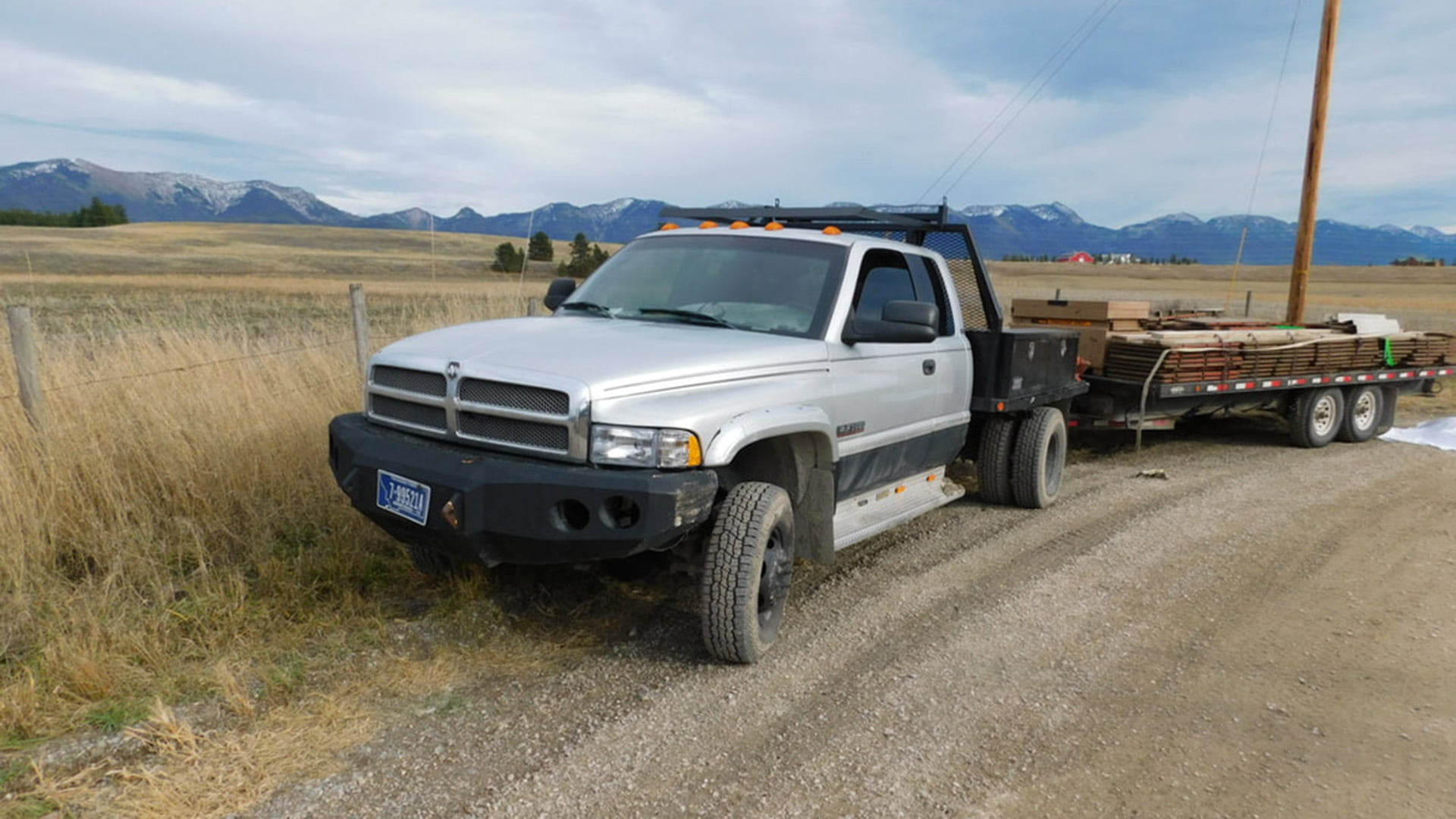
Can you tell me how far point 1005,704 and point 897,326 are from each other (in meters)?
1.76

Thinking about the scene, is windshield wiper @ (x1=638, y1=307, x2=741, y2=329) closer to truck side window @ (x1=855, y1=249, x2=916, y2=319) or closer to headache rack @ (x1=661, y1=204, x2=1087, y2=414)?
truck side window @ (x1=855, y1=249, x2=916, y2=319)

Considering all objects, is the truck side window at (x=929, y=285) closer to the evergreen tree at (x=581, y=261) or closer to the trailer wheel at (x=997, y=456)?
the trailer wheel at (x=997, y=456)

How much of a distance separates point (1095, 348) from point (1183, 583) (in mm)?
4139

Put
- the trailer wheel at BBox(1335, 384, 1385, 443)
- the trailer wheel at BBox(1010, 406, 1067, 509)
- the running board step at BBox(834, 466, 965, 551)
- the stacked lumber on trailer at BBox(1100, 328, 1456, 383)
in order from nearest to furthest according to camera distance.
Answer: the running board step at BBox(834, 466, 965, 551), the trailer wheel at BBox(1010, 406, 1067, 509), the stacked lumber on trailer at BBox(1100, 328, 1456, 383), the trailer wheel at BBox(1335, 384, 1385, 443)

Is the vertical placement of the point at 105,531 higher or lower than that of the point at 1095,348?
lower

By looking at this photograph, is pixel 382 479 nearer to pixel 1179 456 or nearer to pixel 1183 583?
pixel 1183 583

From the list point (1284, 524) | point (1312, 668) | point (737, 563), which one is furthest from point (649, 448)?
point (1284, 524)

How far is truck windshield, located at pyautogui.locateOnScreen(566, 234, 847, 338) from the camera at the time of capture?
4539 millimetres

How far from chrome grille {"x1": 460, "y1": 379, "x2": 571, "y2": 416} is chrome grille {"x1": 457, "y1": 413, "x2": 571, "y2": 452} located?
0.06 m

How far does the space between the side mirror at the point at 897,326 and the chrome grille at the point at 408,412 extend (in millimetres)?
1889

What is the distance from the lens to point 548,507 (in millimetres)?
3404

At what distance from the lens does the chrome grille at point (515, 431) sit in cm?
349

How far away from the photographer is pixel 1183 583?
205 inches

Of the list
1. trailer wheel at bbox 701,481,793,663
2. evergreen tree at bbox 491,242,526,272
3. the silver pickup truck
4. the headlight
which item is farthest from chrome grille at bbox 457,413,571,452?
evergreen tree at bbox 491,242,526,272
